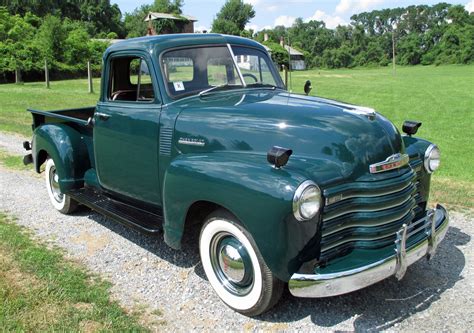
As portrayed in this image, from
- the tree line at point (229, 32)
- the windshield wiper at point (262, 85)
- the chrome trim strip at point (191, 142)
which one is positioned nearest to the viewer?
the chrome trim strip at point (191, 142)

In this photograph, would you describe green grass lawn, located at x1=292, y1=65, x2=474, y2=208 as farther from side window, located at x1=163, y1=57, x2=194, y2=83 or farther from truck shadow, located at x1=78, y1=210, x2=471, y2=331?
side window, located at x1=163, y1=57, x2=194, y2=83

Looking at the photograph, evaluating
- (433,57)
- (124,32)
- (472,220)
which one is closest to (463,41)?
(433,57)

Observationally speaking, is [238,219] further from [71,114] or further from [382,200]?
[71,114]

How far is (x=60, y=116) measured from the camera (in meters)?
5.48

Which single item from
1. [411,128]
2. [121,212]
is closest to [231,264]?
[121,212]

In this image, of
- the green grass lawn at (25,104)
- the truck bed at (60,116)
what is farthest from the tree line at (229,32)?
the truck bed at (60,116)

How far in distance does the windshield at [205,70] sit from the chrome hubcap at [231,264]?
1419 mm

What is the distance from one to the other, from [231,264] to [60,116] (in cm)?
331

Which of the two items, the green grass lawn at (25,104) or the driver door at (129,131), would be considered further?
the green grass lawn at (25,104)

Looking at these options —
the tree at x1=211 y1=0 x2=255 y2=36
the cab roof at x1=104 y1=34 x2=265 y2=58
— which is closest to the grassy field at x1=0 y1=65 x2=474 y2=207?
the cab roof at x1=104 y1=34 x2=265 y2=58

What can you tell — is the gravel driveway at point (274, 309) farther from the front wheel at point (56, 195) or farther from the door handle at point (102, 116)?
the door handle at point (102, 116)

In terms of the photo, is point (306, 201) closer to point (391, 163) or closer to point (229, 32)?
point (391, 163)

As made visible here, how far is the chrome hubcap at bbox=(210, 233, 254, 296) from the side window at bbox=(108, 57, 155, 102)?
166 centimetres

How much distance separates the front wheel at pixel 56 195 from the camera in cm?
554
